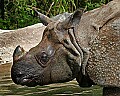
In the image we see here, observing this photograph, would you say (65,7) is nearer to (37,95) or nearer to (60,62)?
(37,95)

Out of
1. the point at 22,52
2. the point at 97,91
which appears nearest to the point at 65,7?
the point at 97,91

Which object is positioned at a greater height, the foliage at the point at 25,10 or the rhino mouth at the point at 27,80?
the rhino mouth at the point at 27,80

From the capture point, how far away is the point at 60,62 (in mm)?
4910

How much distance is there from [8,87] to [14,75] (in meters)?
3.45

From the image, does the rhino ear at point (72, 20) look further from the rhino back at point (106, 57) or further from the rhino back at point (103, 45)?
the rhino back at point (106, 57)

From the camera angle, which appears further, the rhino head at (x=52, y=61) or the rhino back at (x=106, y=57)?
the rhino head at (x=52, y=61)

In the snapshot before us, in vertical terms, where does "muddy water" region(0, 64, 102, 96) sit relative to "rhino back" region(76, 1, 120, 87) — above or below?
below

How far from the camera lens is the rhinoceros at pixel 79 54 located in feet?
15.8

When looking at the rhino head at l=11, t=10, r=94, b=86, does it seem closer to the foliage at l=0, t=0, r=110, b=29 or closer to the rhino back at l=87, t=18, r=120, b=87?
the rhino back at l=87, t=18, r=120, b=87

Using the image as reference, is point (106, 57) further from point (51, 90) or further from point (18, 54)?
point (51, 90)

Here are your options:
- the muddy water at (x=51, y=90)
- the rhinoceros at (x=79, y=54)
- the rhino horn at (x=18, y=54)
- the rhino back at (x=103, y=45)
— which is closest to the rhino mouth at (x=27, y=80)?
the rhinoceros at (x=79, y=54)

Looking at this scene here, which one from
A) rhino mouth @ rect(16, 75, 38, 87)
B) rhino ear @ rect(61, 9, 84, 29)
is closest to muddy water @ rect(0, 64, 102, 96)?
rhino mouth @ rect(16, 75, 38, 87)

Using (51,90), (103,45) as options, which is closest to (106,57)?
(103,45)

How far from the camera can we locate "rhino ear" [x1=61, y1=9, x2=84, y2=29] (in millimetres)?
4848
